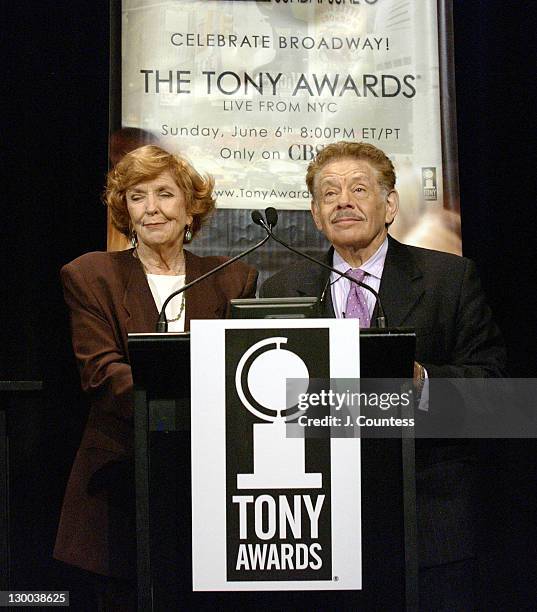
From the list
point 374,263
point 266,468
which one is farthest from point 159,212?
point 266,468

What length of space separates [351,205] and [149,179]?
0.71 metres

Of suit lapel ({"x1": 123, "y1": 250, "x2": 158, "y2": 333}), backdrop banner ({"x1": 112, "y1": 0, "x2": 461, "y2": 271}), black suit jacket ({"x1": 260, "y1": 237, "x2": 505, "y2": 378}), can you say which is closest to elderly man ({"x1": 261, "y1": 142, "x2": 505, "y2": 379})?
black suit jacket ({"x1": 260, "y1": 237, "x2": 505, "y2": 378})

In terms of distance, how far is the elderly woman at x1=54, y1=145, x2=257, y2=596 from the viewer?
9.45 feet

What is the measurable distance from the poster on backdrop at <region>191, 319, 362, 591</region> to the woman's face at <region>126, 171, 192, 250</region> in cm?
97

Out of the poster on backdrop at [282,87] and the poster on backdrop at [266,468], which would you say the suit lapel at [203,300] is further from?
the poster on backdrop at [266,468]

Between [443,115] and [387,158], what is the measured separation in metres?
0.40

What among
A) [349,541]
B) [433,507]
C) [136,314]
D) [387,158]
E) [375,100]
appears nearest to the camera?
[349,541]

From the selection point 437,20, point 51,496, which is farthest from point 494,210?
point 51,496

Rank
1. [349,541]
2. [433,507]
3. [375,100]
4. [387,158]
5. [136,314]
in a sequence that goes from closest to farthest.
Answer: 1. [349,541]
2. [433,507]
3. [136,314]
4. [387,158]
5. [375,100]

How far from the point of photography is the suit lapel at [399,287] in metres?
3.03

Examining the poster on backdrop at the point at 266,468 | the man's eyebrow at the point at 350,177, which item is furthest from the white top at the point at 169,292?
the poster on backdrop at the point at 266,468

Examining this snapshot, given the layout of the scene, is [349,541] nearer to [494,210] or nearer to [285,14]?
[494,210]

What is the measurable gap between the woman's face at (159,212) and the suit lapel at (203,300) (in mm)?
136

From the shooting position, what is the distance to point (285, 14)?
3592 mm
